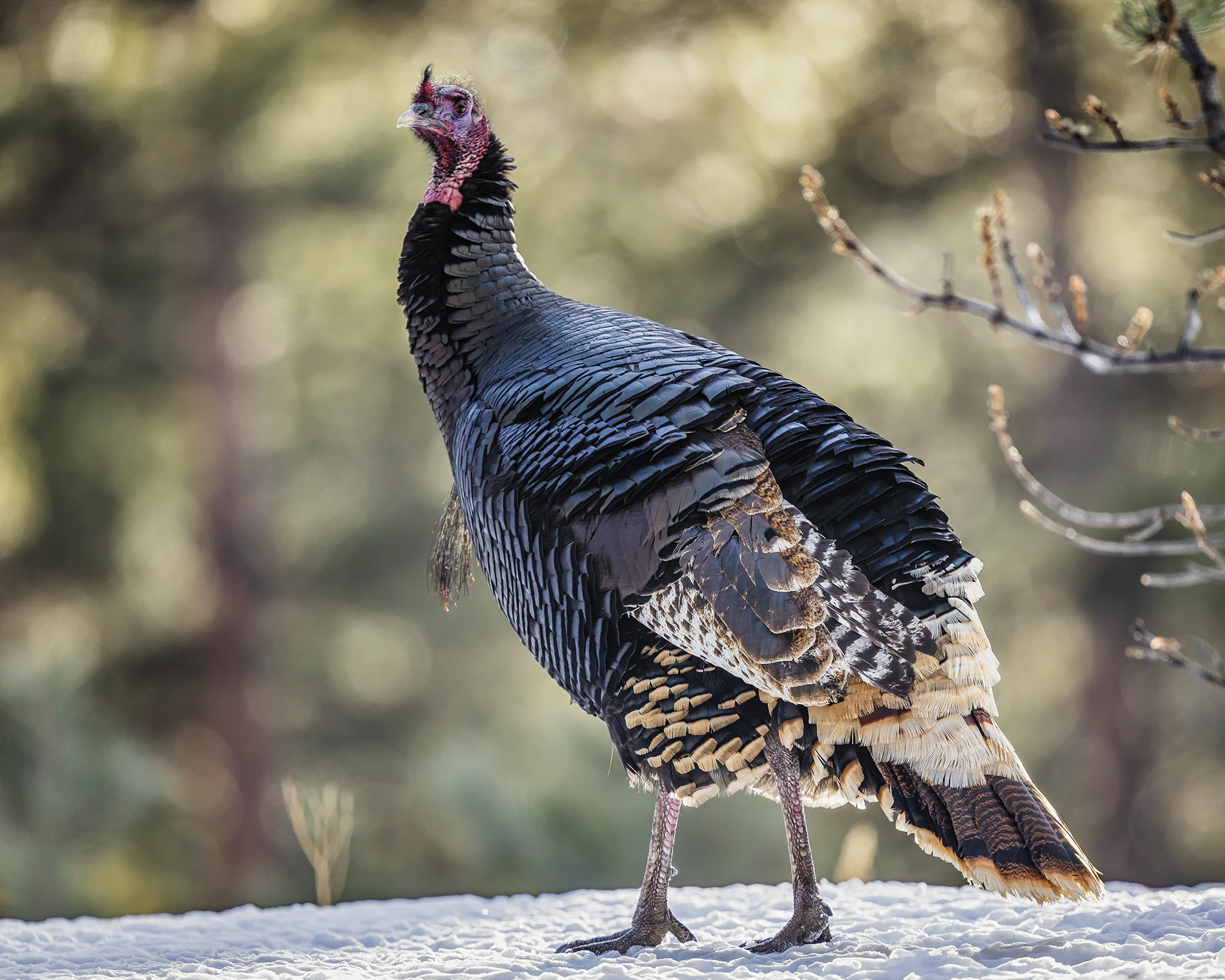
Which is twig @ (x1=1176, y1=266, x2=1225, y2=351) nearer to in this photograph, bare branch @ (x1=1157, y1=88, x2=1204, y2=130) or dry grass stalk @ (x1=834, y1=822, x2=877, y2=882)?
bare branch @ (x1=1157, y1=88, x2=1204, y2=130)

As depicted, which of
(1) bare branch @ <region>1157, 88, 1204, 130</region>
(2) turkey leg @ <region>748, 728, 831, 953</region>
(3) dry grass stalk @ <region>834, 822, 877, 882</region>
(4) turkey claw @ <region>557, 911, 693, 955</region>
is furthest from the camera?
(3) dry grass stalk @ <region>834, 822, 877, 882</region>

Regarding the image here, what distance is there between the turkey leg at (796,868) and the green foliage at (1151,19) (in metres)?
2.03

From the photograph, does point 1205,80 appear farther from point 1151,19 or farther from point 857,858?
point 857,858

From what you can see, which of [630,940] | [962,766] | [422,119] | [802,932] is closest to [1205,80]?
[962,766]

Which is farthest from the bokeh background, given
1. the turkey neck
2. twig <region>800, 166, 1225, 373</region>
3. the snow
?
twig <region>800, 166, 1225, 373</region>

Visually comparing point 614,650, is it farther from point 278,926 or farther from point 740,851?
point 740,851

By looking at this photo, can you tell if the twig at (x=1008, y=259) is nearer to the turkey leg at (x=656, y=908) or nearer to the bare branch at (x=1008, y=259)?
the bare branch at (x=1008, y=259)

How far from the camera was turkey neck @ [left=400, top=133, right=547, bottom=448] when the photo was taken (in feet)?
13.7

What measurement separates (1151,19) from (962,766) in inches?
77.5

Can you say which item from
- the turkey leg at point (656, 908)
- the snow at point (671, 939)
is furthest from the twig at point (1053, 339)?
the turkey leg at point (656, 908)

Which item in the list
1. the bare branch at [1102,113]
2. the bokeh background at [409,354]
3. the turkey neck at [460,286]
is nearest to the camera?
the bare branch at [1102,113]

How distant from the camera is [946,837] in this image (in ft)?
11.1

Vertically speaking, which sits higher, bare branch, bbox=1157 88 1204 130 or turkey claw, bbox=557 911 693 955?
bare branch, bbox=1157 88 1204 130

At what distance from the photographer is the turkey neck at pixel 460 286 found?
13.7ft
